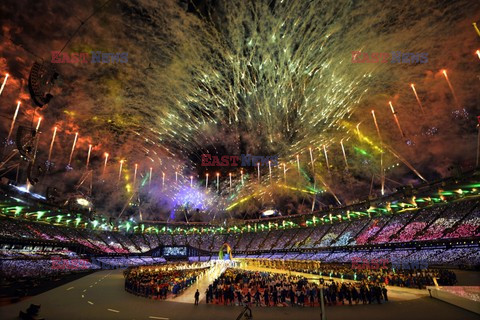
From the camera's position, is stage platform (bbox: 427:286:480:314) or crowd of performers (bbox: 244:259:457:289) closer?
stage platform (bbox: 427:286:480:314)

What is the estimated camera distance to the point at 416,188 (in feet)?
101

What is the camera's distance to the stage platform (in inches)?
497

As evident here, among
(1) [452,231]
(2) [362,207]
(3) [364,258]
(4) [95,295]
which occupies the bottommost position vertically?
(4) [95,295]

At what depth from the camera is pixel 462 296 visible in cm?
1371

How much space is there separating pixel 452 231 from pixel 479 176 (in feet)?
39.1

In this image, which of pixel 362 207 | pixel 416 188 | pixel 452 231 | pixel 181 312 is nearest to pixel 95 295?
pixel 181 312

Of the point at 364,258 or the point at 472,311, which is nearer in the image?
the point at 472,311

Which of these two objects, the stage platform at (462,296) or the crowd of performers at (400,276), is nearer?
→ the stage platform at (462,296)

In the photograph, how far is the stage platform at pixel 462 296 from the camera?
41.4 feet

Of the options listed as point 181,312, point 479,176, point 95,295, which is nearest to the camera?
point 181,312

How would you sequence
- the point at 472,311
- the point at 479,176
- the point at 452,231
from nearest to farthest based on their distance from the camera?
the point at 472,311 → the point at 479,176 → the point at 452,231

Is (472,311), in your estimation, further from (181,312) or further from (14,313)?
(14,313)

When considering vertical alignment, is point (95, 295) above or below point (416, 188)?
below

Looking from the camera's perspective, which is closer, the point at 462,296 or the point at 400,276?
the point at 462,296
